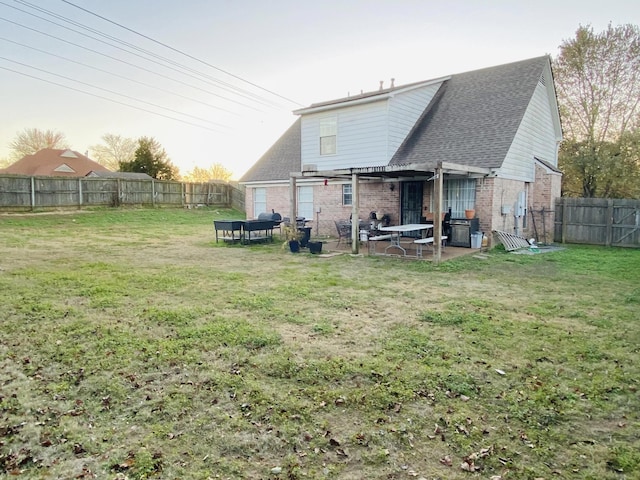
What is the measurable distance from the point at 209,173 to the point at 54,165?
16.4 meters

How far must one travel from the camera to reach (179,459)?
2.45 m

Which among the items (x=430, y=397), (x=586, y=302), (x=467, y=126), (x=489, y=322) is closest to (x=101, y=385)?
(x=430, y=397)

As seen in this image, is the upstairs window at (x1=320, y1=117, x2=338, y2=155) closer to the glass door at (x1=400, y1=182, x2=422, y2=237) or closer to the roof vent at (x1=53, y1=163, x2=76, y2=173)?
the glass door at (x1=400, y1=182, x2=422, y2=237)

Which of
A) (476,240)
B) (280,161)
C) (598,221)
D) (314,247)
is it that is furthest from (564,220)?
(280,161)

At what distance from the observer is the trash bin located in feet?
39.0

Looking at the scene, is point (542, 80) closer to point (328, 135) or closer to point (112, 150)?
point (328, 135)

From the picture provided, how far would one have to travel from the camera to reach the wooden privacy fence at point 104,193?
738 inches

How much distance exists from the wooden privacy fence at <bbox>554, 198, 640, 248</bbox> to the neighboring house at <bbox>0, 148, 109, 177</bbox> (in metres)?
39.8

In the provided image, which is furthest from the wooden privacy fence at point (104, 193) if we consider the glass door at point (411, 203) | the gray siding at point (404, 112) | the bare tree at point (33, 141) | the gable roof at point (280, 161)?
the bare tree at point (33, 141)

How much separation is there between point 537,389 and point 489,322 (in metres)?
1.78

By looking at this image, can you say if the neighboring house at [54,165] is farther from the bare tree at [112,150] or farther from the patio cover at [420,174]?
the patio cover at [420,174]

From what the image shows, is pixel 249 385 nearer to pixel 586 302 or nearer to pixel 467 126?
pixel 586 302

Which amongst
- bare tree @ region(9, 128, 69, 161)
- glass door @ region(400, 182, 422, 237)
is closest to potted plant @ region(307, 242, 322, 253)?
glass door @ region(400, 182, 422, 237)

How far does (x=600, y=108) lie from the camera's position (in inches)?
784
